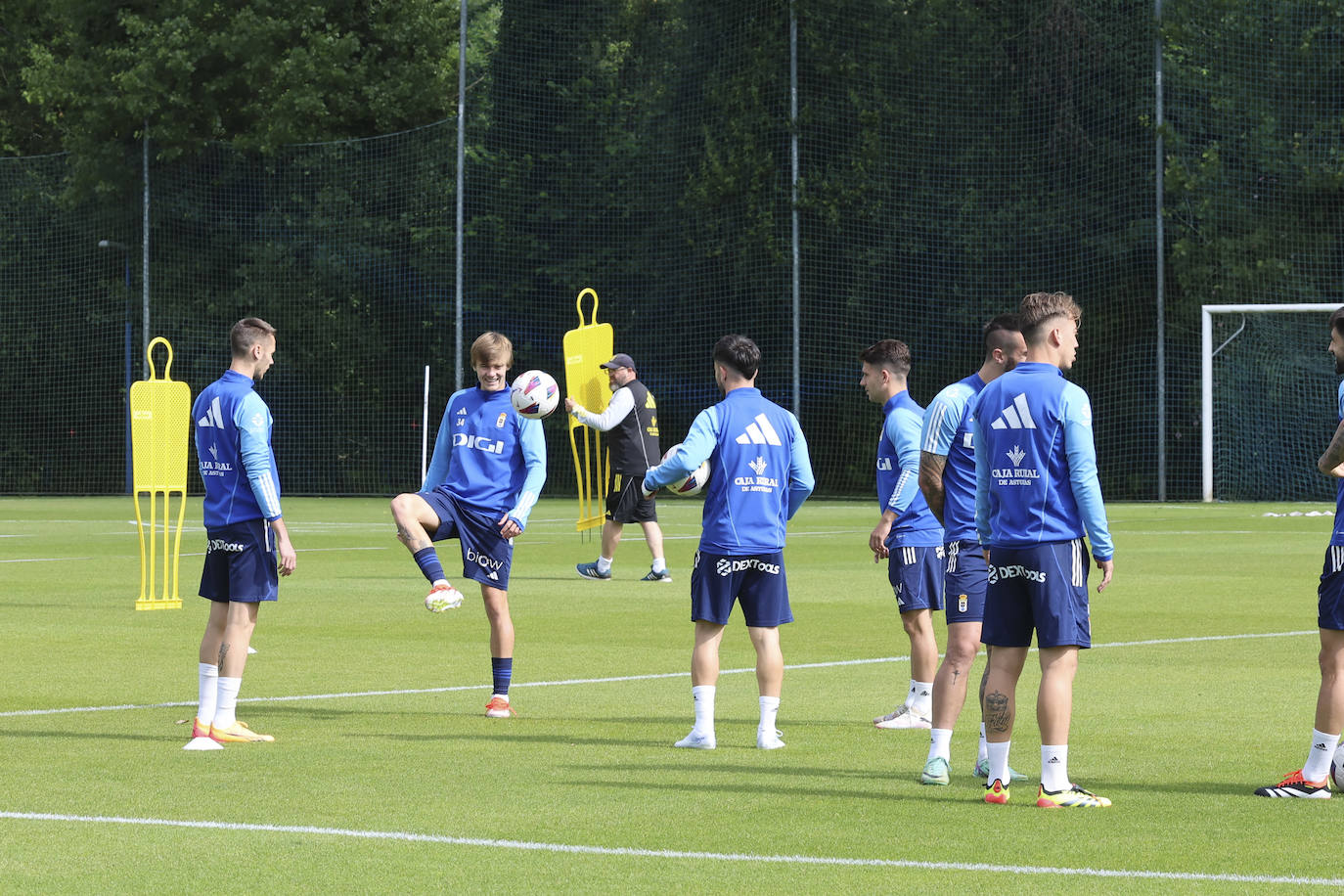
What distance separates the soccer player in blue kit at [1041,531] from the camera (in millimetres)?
6551

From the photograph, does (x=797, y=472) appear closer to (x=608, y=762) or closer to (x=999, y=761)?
(x=608, y=762)

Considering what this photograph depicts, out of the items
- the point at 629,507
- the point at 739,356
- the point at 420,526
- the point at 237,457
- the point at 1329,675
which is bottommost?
the point at 1329,675

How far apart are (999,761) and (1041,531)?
892 mm

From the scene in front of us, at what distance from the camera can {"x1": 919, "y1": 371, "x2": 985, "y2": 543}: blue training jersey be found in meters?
7.60

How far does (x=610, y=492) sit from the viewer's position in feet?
64.0

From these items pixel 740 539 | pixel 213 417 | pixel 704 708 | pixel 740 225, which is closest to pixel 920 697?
pixel 704 708

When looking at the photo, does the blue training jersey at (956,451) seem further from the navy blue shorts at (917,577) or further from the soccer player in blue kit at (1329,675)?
the soccer player in blue kit at (1329,675)

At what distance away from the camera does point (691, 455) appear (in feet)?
26.1

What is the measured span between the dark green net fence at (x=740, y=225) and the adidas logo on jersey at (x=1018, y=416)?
87.8 feet

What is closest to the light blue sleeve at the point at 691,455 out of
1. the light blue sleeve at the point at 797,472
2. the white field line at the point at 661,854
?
the light blue sleeve at the point at 797,472

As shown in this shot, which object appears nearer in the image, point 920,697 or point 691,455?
point 691,455

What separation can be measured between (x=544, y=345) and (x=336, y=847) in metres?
33.6

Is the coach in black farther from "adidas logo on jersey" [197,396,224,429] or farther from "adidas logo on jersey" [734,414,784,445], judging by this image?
"adidas logo on jersey" [734,414,784,445]

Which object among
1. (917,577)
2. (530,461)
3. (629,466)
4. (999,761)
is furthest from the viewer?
(629,466)
